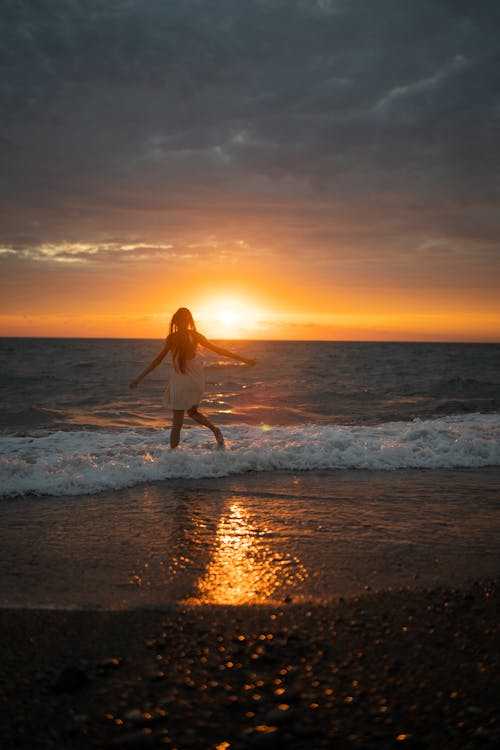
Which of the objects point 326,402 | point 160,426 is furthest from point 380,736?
point 326,402

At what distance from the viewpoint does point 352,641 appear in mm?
2834

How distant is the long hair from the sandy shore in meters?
5.27

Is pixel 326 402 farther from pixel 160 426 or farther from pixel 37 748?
pixel 37 748

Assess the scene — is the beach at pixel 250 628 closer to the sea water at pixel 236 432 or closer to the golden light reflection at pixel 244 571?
the golden light reflection at pixel 244 571

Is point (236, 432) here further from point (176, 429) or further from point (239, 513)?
point (239, 513)

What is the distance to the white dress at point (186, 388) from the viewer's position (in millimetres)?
8148

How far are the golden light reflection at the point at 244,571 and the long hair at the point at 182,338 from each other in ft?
12.4

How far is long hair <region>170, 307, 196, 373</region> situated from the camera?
8.09 m

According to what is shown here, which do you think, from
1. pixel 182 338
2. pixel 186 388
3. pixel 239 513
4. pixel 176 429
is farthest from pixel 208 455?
pixel 239 513

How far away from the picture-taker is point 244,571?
3.85 meters

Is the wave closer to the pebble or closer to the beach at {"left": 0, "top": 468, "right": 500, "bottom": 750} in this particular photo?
the beach at {"left": 0, "top": 468, "right": 500, "bottom": 750}

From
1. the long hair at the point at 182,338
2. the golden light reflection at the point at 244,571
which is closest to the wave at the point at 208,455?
the long hair at the point at 182,338

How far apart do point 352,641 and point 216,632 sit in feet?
2.53

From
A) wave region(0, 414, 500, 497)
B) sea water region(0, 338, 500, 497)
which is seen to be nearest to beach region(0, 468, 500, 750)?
wave region(0, 414, 500, 497)
